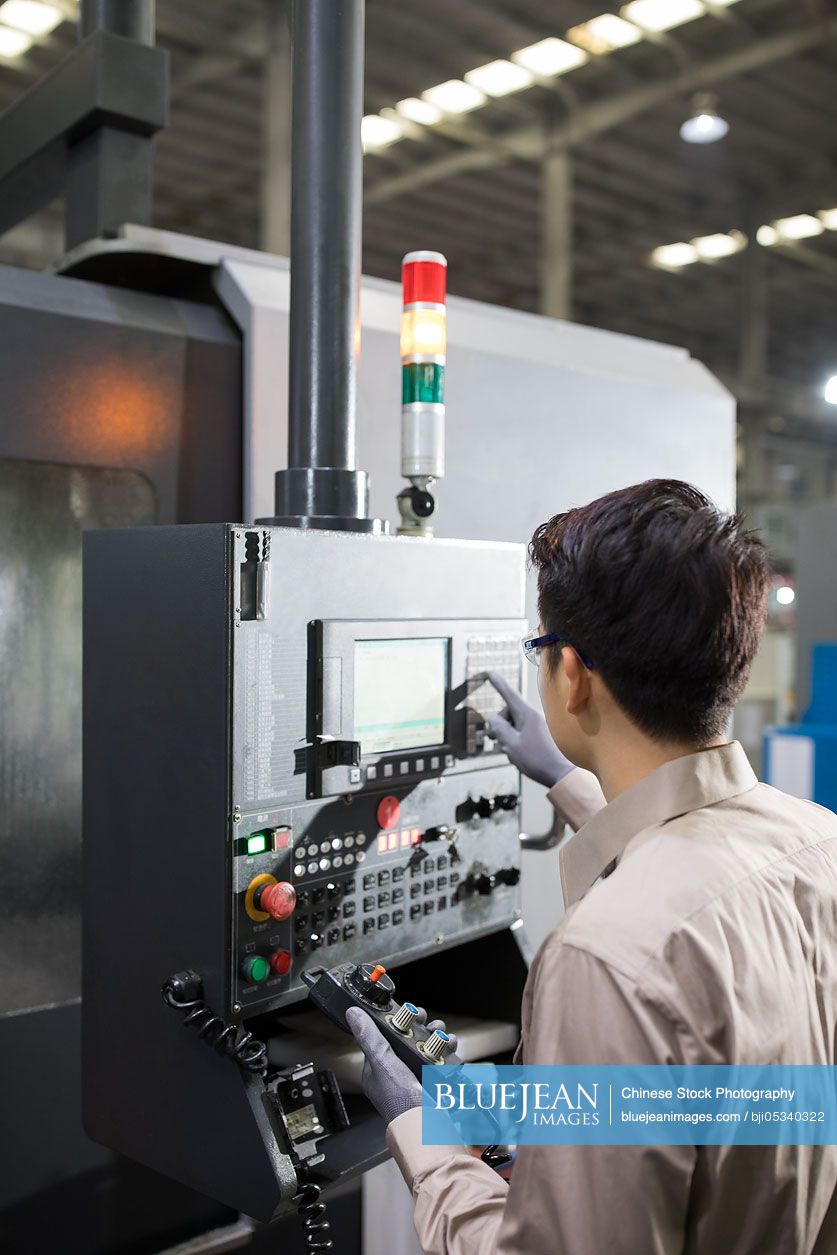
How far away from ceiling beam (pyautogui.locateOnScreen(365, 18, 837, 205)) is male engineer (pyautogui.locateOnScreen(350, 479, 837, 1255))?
426 cm

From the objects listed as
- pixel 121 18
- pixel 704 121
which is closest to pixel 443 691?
pixel 121 18

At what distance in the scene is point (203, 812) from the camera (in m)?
1.11

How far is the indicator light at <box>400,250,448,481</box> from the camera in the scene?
1.39 metres

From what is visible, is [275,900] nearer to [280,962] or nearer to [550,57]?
[280,962]

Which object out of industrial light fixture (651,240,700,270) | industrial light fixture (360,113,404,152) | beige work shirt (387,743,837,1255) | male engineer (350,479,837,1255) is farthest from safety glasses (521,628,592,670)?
industrial light fixture (651,240,700,270)

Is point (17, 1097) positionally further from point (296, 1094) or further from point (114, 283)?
point (114, 283)

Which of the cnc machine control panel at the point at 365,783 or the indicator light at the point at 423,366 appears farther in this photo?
the indicator light at the point at 423,366

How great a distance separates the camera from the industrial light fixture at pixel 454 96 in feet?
15.8

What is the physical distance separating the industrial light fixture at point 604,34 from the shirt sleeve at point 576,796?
3852mm

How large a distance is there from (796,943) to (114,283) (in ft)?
4.28

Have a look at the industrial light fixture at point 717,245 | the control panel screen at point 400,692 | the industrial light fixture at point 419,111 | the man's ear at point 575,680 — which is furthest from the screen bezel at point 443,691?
the industrial light fixture at point 717,245

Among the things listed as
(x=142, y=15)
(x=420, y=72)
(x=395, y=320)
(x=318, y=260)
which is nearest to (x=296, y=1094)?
(x=318, y=260)

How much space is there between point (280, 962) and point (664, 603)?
0.56 metres

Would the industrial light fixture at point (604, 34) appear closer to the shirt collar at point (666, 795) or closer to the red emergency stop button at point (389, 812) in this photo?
the red emergency stop button at point (389, 812)
